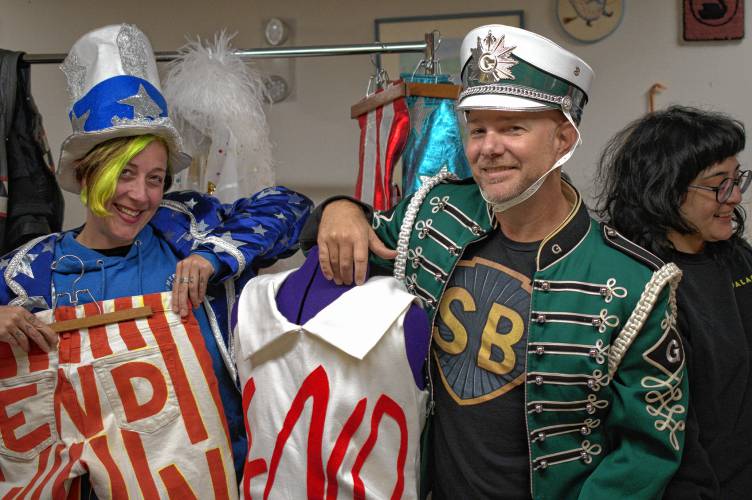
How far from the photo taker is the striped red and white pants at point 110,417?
1497 mm

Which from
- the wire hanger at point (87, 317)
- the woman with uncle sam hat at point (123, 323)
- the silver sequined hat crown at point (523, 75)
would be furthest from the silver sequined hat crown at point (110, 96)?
the silver sequined hat crown at point (523, 75)

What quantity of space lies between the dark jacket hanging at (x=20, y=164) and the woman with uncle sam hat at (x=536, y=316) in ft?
3.86

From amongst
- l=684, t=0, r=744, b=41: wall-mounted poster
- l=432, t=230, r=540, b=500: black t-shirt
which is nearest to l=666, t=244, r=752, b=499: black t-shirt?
l=432, t=230, r=540, b=500: black t-shirt

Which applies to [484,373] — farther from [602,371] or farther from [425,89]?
[425,89]

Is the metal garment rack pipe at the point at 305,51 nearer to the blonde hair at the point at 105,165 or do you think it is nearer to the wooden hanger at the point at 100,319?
the blonde hair at the point at 105,165

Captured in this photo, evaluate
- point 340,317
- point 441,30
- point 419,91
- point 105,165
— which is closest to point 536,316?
point 340,317

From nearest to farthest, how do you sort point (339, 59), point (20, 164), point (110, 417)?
point (110, 417), point (20, 164), point (339, 59)

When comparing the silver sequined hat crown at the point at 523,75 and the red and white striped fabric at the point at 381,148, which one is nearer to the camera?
the silver sequined hat crown at the point at 523,75

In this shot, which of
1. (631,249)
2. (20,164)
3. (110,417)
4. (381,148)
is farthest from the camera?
(20,164)

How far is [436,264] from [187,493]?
736 millimetres

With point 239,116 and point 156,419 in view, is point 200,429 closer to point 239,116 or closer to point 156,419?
point 156,419

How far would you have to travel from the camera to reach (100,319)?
154 centimetres

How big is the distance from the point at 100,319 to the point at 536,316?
942 millimetres

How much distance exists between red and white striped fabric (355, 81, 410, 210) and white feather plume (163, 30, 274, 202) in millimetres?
399
